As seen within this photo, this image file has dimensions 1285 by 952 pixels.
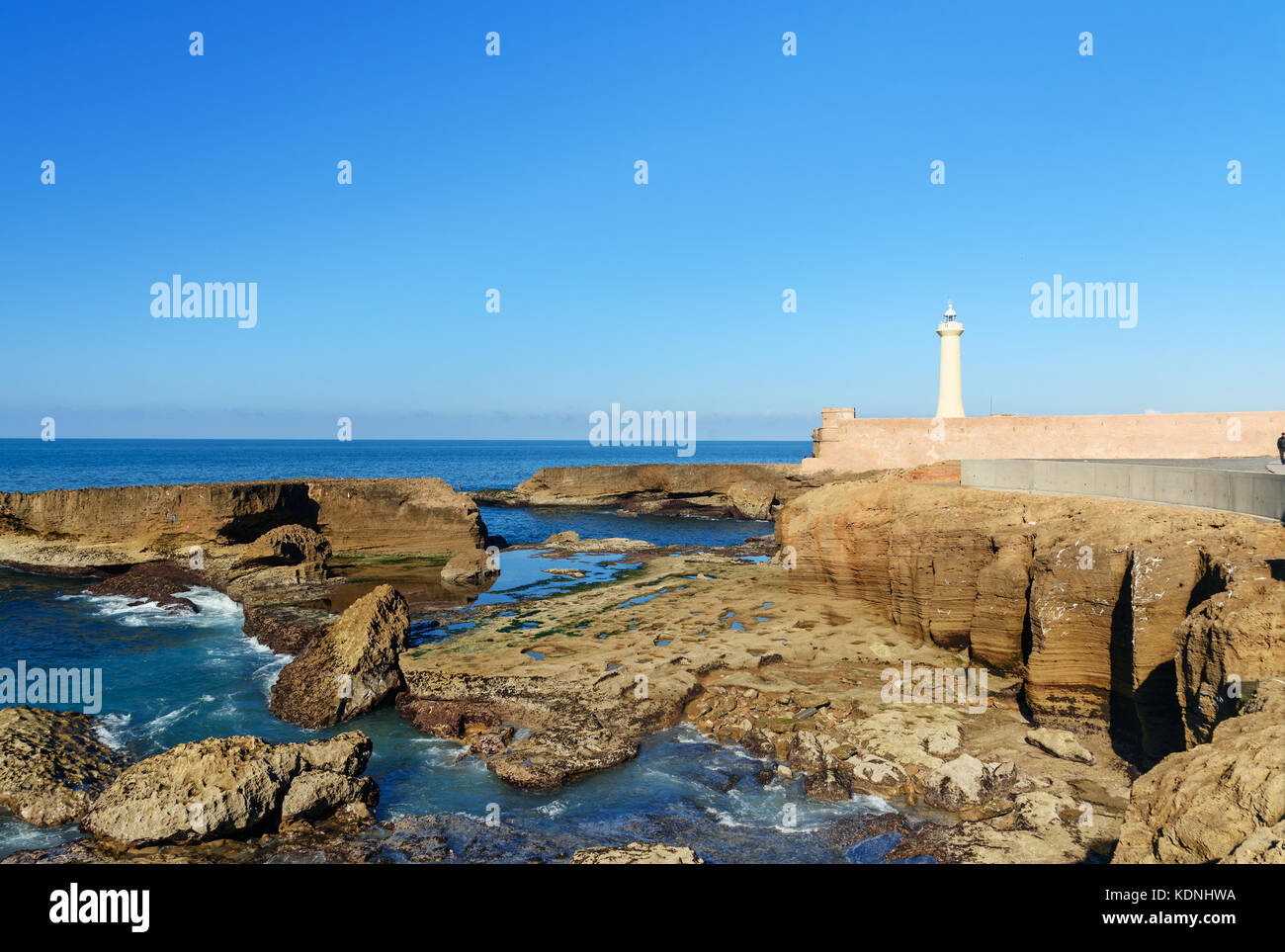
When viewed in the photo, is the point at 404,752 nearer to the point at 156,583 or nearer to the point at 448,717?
the point at 448,717

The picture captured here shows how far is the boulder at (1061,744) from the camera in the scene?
11.1 m

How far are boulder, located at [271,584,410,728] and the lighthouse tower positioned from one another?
29.7 metres

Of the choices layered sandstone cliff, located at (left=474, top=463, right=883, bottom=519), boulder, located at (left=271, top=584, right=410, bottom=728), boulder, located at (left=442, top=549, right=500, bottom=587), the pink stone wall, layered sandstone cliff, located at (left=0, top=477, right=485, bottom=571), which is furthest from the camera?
layered sandstone cliff, located at (left=474, top=463, right=883, bottom=519)

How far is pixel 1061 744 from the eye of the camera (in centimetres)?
1133

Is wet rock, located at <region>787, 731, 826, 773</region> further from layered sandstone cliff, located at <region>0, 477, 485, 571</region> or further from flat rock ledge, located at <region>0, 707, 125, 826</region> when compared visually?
layered sandstone cliff, located at <region>0, 477, 485, 571</region>

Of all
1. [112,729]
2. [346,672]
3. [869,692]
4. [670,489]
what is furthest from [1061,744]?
[670,489]

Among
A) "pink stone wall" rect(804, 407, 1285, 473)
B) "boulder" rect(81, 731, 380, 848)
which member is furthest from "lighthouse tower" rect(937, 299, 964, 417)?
"boulder" rect(81, 731, 380, 848)

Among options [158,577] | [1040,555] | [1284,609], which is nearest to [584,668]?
[1040,555]

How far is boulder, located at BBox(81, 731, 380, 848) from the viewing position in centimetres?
941

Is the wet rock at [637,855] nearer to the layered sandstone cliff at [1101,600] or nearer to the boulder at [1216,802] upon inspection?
the boulder at [1216,802]

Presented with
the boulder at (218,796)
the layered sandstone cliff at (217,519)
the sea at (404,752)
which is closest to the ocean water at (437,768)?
the sea at (404,752)

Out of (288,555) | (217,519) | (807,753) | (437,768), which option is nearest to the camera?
(807,753)

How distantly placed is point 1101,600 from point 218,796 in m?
13.1

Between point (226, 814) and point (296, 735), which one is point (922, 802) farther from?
point (296, 735)
